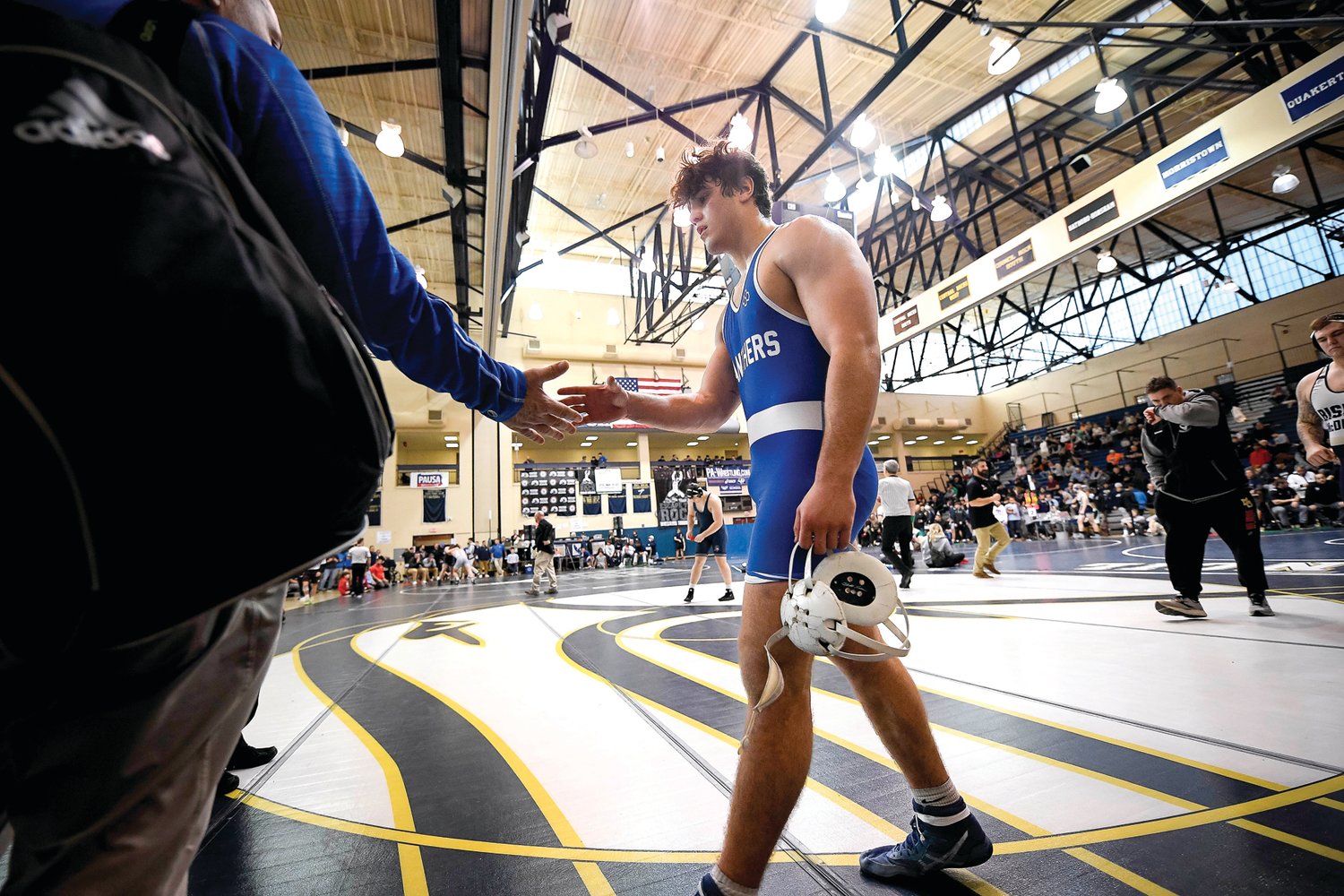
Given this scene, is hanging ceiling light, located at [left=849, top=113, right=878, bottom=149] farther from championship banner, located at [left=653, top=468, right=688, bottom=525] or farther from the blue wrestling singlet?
championship banner, located at [left=653, top=468, right=688, bottom=525]

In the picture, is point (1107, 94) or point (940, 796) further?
point (1107, 94)

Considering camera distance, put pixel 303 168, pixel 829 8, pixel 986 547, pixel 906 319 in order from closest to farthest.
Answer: pixel 303 168 → pixel 829 8 → pixel 986 547 → pixel 906 319

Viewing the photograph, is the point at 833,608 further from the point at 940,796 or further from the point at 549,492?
the point at 549,492

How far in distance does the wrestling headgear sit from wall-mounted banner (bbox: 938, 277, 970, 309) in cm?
1138

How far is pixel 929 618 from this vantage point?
4305mm

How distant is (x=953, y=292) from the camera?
11047 mm

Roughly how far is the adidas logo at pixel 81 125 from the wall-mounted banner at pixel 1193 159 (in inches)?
422

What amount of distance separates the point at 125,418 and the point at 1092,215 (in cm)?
1140

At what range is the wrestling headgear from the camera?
3.44 feet

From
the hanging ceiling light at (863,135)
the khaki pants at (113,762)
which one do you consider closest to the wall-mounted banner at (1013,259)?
the hanging ceiling light at (863,135)

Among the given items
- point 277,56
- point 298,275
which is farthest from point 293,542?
point 277,56

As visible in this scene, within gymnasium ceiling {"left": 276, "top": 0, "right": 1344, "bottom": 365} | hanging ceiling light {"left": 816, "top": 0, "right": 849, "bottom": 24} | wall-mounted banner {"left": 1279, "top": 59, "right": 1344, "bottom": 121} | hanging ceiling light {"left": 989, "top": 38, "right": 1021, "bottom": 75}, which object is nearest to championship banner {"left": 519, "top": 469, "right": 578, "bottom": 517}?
gymnasium ceiling {"left": 276, "top": 0, "right": 1344, "bottom": 365}

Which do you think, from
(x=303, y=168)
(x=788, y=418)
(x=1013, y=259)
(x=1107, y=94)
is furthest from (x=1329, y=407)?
(x=1013, y=259)

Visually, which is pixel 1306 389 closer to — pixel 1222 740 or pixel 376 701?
pixel 1222 740
